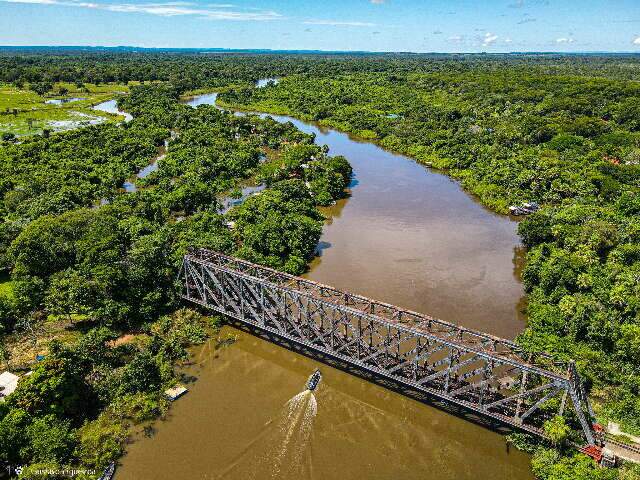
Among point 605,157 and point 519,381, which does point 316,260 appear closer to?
point 519,381

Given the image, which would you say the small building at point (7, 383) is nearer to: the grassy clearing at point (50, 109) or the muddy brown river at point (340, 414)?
the muddy brown river at point (340, 414)

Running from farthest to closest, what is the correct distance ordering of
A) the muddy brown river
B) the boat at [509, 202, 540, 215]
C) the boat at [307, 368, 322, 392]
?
the boat at [509, 202, 540, 215], the boat at [307, 368, 322, 392], the muddy brown river

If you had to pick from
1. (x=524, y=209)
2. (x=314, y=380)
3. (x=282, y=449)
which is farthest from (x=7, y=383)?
(x=524, y=209)

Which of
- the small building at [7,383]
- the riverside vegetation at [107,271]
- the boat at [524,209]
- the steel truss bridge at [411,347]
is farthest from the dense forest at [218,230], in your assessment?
the small building at [7,383]

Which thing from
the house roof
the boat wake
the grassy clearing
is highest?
the grassy clearing

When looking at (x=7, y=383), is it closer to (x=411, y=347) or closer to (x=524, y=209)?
(x=411, y=347)

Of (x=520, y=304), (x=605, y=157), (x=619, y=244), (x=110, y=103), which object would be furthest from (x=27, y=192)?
(x=110, y=103)

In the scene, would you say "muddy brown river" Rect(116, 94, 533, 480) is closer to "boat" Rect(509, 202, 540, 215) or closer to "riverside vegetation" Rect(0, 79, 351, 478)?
"riverside vegetation" Rect(0, 79, 351, 478)

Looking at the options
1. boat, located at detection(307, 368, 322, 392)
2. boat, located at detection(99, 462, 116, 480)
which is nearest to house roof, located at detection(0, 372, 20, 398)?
boat, located at detection(99, 462, 116, 480)
